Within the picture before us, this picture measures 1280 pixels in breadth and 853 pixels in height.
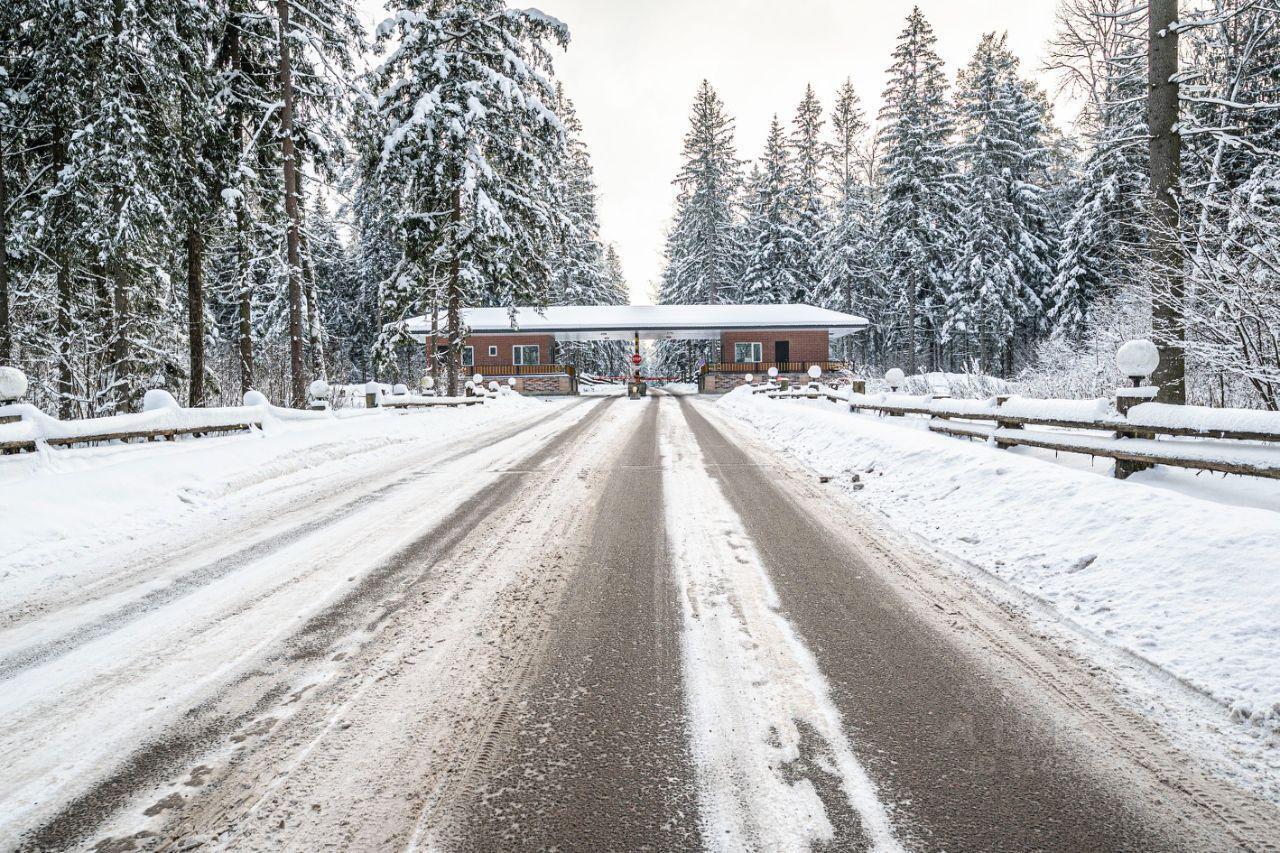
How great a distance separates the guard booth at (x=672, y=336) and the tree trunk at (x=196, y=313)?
19.5 meters

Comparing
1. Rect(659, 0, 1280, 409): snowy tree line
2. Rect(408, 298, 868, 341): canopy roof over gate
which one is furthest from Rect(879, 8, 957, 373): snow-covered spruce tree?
Rect(408, 298, 868, 341): canopy roof over gate

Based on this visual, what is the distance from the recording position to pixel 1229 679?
2.61m

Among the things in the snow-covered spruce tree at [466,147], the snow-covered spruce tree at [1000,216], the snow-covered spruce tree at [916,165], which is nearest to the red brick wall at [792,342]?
the snow-covered spruce tree at [916,165]

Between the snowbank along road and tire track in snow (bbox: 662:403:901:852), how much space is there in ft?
0.04

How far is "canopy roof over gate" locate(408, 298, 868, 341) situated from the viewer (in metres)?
36.6

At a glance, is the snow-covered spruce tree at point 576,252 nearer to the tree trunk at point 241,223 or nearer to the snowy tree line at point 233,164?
the snowy tree line at point 233,164

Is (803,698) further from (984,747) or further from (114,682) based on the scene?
(114,682)

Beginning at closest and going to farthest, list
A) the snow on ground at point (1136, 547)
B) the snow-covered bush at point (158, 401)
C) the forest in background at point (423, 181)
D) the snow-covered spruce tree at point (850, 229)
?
1. the snow on ground at point (1136, 547)
2. the snow-covered bush at point (158, 401)
3. the forest in background at point (423, 181)
4. the snow-covered spruce tree at point (850, 229)

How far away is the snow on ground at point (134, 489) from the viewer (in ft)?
14.6

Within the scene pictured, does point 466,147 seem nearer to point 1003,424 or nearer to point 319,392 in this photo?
point 319,392

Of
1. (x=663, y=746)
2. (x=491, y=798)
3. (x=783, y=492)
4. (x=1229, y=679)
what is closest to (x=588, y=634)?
(x=663, y=746)

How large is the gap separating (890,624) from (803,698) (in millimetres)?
1052

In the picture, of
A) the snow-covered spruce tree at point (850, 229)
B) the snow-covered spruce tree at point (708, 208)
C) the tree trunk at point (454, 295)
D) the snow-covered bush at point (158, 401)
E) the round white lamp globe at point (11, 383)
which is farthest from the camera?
the snow-covered spruce tree at point (708, 208)

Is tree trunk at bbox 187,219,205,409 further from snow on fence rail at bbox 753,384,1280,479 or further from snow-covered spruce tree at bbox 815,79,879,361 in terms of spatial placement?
snow-covered spruce tree at bbox 815,79,879,361
